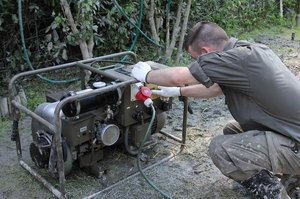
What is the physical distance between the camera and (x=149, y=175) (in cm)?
308

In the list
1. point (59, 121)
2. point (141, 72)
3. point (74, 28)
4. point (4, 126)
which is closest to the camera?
point (59, 121)

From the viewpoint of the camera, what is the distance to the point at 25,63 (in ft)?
15.8

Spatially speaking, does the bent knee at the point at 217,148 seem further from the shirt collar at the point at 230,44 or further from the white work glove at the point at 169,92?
the shirt collar at the point at 230,44

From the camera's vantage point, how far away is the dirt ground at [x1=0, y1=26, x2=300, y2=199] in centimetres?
286

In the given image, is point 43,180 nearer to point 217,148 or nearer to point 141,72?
point 141,72

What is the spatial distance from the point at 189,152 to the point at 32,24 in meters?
2.72

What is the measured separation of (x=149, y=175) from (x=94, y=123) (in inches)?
25.9

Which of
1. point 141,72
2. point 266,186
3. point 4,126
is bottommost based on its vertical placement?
point 4,126

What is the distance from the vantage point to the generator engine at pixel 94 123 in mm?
2691

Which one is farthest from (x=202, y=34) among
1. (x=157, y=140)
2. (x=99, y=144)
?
(x=157, y=140)

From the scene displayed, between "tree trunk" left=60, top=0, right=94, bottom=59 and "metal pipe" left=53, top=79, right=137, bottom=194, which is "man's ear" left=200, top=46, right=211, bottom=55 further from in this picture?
"tree trunk" left=60, top=0, right=94, bottom=59

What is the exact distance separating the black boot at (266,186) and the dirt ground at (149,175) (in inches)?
12.4

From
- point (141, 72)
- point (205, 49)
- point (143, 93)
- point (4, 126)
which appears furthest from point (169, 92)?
point (4, 126)

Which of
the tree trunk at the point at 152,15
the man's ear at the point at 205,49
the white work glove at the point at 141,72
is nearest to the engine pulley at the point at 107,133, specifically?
the white work glove at the point at 141,72
